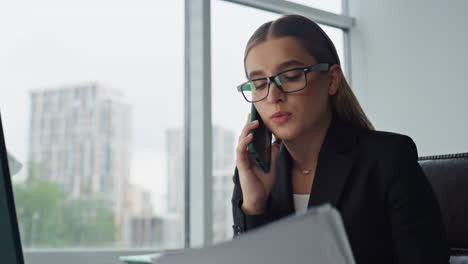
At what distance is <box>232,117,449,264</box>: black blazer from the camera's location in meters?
1.01

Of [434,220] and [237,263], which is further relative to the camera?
[434,220]

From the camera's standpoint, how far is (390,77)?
3197 millimetres

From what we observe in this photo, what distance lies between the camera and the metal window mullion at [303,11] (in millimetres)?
3006

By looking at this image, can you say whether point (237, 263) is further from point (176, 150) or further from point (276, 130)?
point (176, 150)

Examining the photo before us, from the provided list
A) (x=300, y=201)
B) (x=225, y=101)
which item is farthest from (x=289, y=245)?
(x=225, y=101)

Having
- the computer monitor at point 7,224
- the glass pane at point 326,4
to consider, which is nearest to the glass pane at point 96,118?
the glass pane at point 326,4

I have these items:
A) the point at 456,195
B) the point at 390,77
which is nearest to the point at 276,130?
A: the point at 456,195

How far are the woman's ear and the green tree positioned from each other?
1649 millimetres

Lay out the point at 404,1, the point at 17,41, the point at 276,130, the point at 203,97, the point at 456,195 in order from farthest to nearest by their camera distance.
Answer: the point at 404,1 < the point at 203,97 < the point at 17,41 < the point at 456,195 < the point at 276,130

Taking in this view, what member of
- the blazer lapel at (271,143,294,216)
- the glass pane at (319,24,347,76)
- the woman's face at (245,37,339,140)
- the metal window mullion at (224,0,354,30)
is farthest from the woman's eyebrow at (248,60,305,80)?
the glass pane at (319,24,347,76)

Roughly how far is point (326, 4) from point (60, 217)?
224 cm

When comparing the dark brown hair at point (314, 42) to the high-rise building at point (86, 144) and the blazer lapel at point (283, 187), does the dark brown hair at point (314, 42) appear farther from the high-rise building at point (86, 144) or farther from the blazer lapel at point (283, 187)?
the high-rise building at point (86, 144)

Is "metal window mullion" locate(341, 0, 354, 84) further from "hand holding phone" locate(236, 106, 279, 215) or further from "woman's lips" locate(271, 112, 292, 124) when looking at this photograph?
"woman's lips" locate(271, 112, 292, 124)

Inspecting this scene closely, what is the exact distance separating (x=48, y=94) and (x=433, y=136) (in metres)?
2.21
